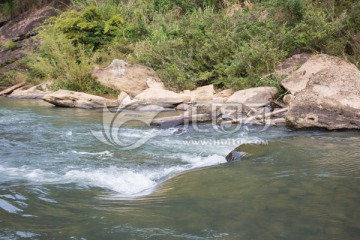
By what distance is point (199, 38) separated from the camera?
45.4ft

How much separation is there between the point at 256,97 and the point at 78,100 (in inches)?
228

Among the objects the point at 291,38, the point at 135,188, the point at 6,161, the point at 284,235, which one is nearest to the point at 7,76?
the point at 291,38

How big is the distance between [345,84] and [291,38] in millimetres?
4612

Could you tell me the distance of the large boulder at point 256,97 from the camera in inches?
381

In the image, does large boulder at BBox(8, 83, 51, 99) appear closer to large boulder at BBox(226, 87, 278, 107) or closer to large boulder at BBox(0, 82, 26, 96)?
large boulder at BBox(0, 82, 26, 96)

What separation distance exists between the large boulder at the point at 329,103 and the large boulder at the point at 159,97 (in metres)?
4.28

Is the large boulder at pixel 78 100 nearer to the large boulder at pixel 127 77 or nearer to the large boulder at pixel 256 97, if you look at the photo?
the large boulder at pixel 127 77

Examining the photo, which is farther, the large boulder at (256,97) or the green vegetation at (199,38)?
the green vegetation at (199,38)

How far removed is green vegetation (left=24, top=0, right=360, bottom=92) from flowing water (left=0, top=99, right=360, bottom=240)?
4.97m

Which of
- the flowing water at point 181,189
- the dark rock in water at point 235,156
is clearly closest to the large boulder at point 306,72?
the flowing water at point 181,189

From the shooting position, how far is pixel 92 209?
361 cm

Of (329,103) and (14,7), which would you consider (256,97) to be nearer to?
(329,103)

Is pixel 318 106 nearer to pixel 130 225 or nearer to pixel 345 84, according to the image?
pixel 345 84

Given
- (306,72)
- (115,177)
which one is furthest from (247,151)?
(306,72)
